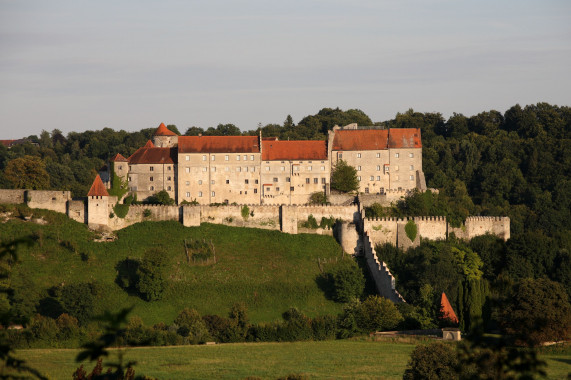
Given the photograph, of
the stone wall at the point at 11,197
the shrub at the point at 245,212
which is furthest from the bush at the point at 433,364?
the stone wall at the point at 11,197

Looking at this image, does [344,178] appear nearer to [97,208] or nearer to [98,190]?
[98,190]

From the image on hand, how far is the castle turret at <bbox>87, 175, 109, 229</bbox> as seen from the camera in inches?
2579

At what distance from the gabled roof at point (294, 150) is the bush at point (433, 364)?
1445 inches

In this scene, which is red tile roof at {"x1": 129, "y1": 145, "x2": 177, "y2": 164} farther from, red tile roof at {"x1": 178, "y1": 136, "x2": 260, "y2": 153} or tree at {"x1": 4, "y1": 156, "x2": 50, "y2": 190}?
tree at {"x1": 4, "y1": 156, "x2": 50, "y2": 190}

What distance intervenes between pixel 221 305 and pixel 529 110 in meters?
57.3

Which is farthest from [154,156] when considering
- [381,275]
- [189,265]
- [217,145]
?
[381,275]

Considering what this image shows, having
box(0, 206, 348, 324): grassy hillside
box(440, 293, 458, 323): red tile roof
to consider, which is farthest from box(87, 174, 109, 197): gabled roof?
box(440, 293, 458, 323): red tile roof

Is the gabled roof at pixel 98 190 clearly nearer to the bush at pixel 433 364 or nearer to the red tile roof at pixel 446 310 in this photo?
the red tile roof at pixel 446 310

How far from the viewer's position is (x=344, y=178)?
7188 centimetres

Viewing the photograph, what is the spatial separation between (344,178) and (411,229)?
8440mm

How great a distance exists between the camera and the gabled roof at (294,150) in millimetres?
73125

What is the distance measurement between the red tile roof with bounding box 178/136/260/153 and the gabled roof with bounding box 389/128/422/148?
1108 centimetres

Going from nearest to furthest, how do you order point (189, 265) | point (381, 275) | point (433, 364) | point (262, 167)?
point (433, 364) → point (381, 275) → point (189, 265) → point (262, 167)

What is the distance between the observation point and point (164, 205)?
6775 cm
